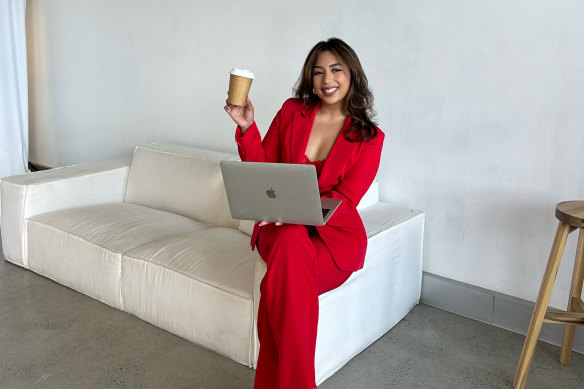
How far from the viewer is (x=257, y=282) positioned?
2549mm

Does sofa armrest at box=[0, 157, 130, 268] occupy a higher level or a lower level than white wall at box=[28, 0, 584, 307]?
lower

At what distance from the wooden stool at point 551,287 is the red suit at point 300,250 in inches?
27.4

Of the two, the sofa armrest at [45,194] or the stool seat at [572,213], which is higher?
the stool seat at [572,213]

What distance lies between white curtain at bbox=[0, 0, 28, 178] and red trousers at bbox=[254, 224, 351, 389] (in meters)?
3.28

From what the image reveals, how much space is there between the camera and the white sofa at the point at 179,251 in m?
2.72

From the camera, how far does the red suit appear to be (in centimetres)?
225

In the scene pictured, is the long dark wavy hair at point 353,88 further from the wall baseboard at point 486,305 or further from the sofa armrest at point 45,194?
the sofa armrest at point 45,194

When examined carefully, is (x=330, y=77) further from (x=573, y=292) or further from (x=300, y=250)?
(x=573, y=292)

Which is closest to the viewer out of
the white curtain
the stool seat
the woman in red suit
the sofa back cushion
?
the woman in red suit

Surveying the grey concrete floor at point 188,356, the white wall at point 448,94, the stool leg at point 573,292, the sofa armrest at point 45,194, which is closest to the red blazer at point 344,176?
the grey concrete floor at point 188,356

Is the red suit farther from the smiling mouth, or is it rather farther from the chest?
the smiling mouth

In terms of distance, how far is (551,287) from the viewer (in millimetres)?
2457

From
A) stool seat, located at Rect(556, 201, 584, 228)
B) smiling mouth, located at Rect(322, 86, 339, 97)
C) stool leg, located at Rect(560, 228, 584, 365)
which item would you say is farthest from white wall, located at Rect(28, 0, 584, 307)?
smiling mouth, located at Rect(322, 86, 339, 97)

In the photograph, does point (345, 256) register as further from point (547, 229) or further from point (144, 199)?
point (144, 199)
